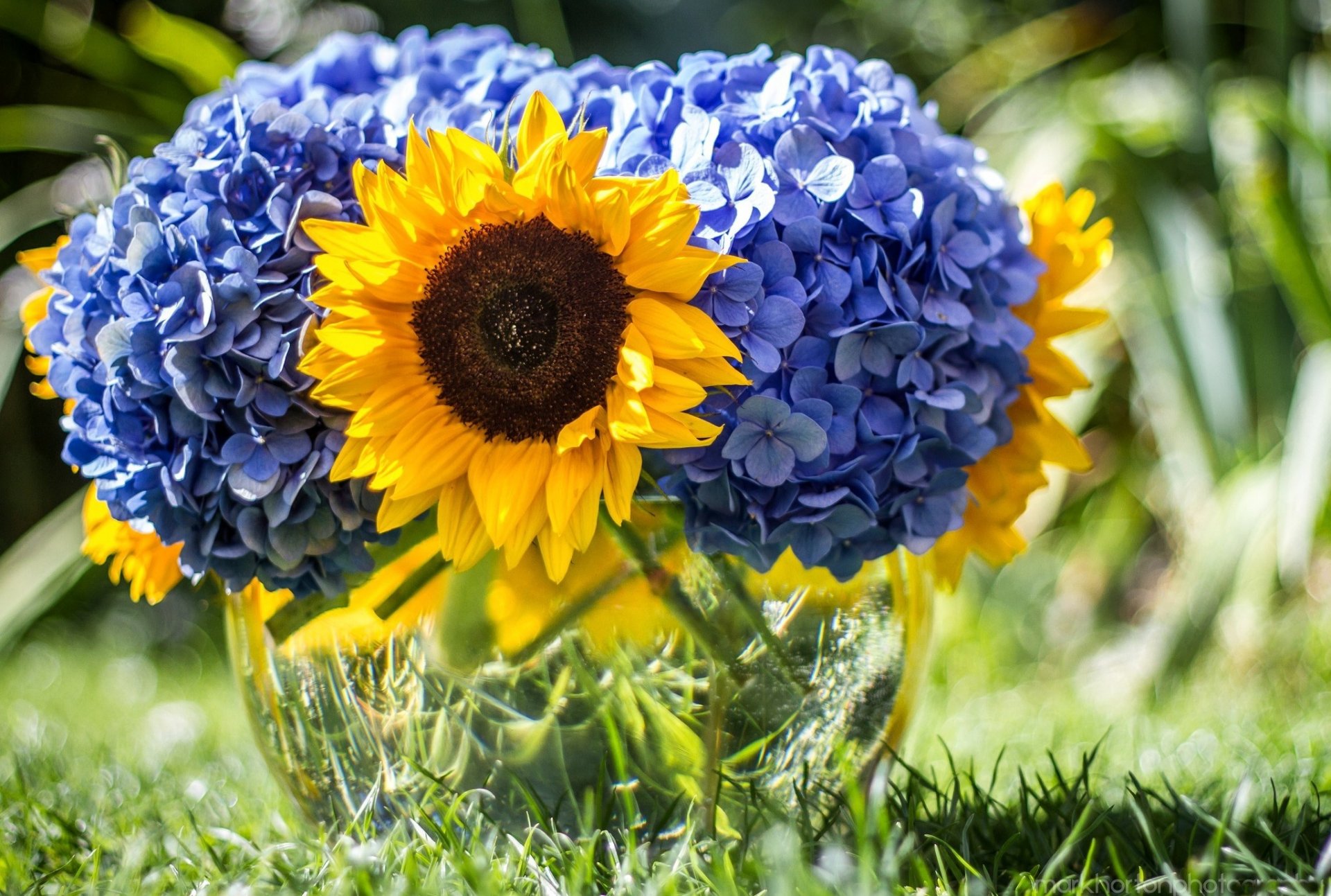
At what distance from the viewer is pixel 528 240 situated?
549 millimetres

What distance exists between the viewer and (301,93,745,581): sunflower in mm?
533

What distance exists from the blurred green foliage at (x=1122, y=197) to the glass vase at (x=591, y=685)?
0.63 m

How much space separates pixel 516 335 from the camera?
21.6 inches

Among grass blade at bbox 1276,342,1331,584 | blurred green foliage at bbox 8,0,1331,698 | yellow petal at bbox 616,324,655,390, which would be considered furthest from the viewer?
blurred green foliage at bbox 8,0,1331,698

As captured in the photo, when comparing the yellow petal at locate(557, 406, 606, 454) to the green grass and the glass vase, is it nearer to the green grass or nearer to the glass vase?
the glass vase

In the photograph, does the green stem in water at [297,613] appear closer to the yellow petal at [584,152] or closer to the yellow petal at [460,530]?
the yellow petal at [460,530]

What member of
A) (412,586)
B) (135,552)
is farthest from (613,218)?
(135,552)

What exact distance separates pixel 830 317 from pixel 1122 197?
3.87ft

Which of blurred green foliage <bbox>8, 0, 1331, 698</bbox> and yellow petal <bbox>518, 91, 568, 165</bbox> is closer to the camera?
yellow petal <bbox>518, 91, 568, 165</bbox>

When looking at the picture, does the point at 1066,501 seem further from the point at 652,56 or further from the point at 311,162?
the point at 311,162

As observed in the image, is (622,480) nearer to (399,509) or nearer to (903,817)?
(399,509)

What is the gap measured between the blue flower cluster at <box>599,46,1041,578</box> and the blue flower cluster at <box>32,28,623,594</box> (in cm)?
10

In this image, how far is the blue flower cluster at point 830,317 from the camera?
0.55m

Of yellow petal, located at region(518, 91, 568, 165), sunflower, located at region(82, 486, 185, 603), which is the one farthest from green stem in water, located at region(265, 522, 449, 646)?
yellow petal, located at region(518, 91, 568, 165)
